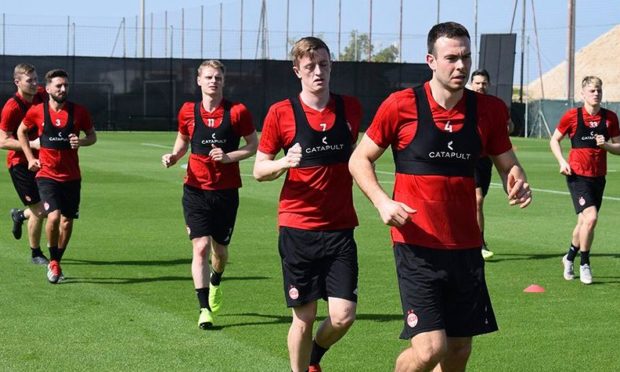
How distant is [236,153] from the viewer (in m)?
10.1

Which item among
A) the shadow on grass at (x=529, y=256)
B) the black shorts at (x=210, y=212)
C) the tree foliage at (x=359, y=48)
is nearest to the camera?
the black shorts at (x=210, y=212)

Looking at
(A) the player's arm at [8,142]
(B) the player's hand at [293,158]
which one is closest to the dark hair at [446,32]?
(B) the player's hand at [293,158]

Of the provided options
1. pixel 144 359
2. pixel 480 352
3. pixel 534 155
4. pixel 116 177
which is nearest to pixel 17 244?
pixel 144 359

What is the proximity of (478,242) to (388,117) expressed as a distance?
0.85 meters

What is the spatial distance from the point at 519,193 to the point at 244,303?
513 cm

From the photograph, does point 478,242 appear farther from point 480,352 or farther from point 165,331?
point 165,331

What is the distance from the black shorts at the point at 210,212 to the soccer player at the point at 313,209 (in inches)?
96.7

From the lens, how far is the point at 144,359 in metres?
8.71

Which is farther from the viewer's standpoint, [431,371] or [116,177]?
[116,177]

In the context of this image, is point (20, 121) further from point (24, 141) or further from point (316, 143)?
point (316, 143)

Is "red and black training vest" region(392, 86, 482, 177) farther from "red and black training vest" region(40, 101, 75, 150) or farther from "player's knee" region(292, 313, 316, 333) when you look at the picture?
"red and black training vest" region(40, 101, 75, 150)

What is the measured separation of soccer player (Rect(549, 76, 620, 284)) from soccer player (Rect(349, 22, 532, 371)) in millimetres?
6370

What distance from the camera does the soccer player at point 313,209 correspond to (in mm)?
7785

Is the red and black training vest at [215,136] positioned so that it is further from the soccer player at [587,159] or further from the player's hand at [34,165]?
the soccer player at [587,159]
